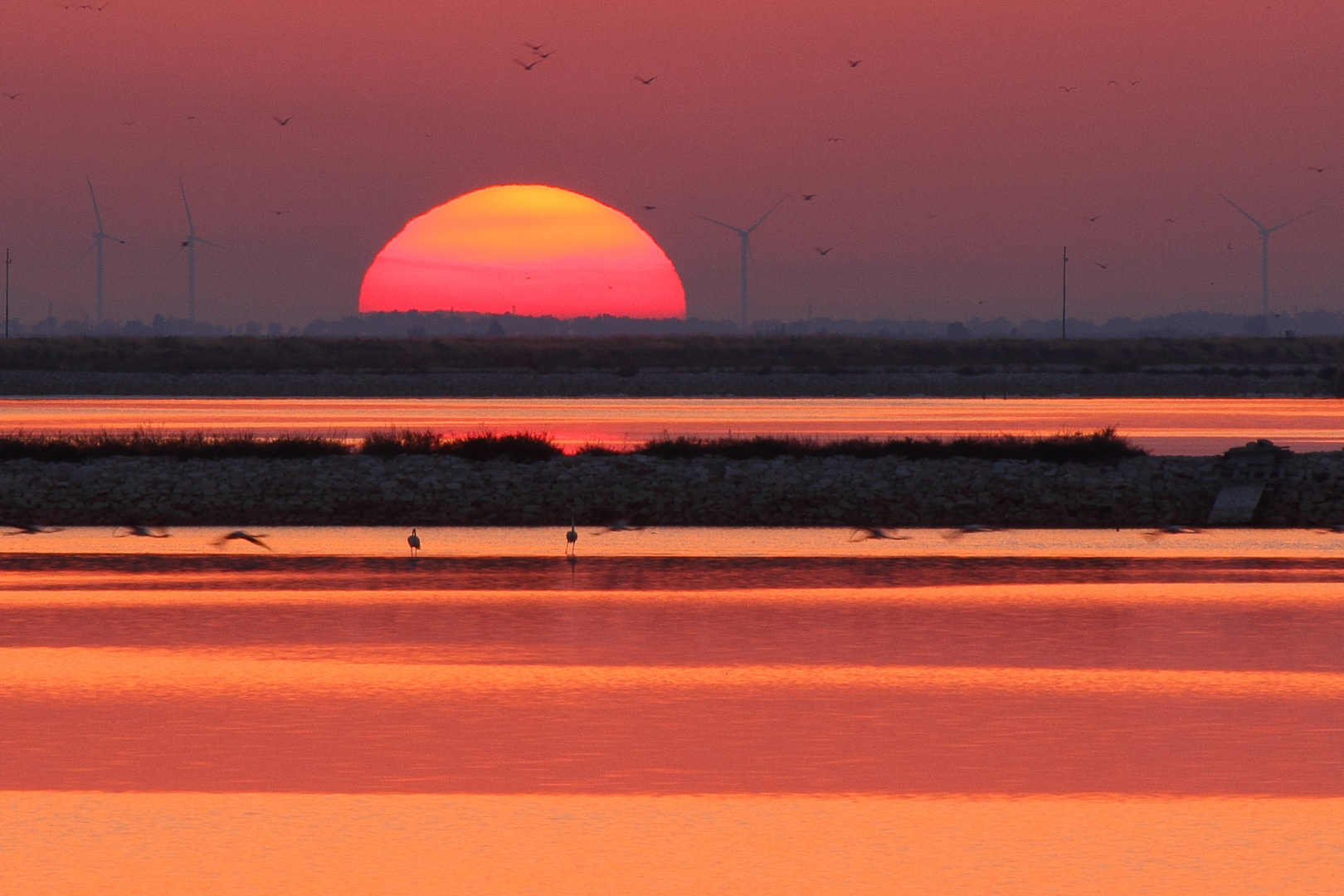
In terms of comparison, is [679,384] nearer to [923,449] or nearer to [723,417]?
[723,417]

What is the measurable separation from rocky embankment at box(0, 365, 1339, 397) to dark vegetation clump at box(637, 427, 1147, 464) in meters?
48.6

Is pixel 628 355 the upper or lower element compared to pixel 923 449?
upper

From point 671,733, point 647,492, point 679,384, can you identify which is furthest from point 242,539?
point 679,384

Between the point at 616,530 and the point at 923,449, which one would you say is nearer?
the point at 616,530

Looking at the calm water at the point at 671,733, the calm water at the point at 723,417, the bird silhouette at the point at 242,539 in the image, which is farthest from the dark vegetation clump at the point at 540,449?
the calm water at the point at 671,733

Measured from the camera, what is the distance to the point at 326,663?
569 inches

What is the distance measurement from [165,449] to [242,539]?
447 inches

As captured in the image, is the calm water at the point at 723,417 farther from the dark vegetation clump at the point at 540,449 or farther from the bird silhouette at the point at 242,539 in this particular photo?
the bird silhouette at the point at 242,539

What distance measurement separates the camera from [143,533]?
27.2 m

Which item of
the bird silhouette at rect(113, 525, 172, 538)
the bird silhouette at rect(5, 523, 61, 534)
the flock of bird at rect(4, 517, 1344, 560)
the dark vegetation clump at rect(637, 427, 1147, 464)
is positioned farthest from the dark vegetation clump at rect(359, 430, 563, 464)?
the bird silhouette at rect(5, 523, 61, 534)

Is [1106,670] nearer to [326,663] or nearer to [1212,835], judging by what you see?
[1212,835]

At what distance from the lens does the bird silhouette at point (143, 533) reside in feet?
87.5

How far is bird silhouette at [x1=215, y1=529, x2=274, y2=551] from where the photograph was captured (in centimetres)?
2502

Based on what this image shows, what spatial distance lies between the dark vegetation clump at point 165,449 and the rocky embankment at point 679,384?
48822 millimetres
